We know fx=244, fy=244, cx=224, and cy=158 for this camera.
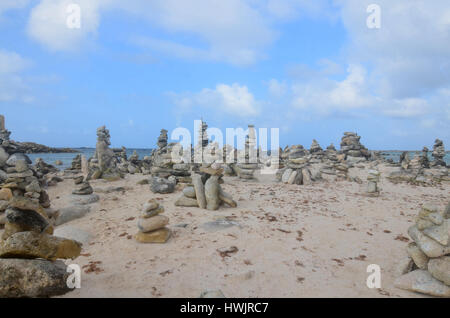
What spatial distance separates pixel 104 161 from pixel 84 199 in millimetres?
5782

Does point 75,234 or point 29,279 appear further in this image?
point 75,234

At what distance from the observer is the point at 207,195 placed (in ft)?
26.6

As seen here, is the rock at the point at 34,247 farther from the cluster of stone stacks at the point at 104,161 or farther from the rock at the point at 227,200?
the cluster of stone stacks at the point at 104,161

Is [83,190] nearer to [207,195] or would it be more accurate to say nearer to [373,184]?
[207,195]

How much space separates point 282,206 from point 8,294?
7.23m

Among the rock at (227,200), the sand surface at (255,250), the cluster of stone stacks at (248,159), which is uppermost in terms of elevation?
the cluster of stone stacks at (248,159)

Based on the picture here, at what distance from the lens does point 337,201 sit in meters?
9.48

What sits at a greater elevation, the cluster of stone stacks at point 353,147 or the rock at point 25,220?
the cluster of stone stacks at point 353,147

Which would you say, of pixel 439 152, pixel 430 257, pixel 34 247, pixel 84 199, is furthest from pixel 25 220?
pixel 439 152

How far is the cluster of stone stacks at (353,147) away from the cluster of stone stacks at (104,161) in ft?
85.1

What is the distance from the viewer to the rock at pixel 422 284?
11.4ft

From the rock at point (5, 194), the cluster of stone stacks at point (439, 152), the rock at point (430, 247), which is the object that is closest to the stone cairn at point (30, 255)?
the rock at point (5, 194)

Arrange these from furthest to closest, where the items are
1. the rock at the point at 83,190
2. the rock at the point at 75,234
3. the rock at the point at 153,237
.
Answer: the rock at the point at 83,190, the rock at the point at 75,234, the rock at the point at 153,237
